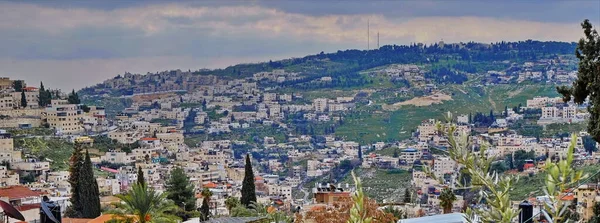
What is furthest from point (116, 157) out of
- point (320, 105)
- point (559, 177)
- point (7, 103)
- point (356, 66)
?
point (356, 66)

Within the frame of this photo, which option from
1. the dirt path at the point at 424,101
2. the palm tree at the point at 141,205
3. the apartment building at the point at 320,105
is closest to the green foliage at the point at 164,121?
the apartment building at the point at 320,105

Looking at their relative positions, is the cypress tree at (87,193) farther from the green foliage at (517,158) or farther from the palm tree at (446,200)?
the green foliage at (517,158)

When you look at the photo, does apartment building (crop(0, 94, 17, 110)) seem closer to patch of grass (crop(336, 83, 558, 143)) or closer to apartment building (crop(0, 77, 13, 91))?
apartment building (crop(0, 77, 13, 91))

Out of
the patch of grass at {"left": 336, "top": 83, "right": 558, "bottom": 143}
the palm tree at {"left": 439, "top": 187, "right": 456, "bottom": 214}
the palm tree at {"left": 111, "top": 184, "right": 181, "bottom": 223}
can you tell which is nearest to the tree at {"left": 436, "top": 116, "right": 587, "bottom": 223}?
the palm tree at {"left": 111, "top": 184, "right": 181, "bottom": 223}

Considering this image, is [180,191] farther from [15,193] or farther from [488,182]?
[488,182]

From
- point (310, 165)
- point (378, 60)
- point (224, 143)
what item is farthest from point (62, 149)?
point (378, 60)

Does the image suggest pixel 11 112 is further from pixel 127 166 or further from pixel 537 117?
pixel 537 117

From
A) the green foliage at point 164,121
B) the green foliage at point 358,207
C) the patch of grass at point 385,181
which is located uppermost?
the green foliage at point 358,207
